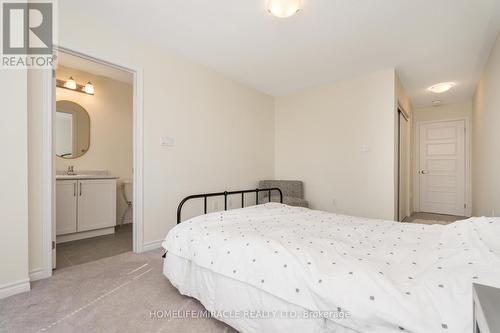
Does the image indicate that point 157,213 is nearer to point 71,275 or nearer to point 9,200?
point 71,275

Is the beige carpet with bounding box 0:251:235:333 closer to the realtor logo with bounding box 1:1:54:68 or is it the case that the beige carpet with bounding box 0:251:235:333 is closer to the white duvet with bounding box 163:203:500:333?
the white duvet with bounding box 163:203:500:333

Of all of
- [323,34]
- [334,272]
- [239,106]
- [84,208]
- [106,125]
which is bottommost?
[84,208]

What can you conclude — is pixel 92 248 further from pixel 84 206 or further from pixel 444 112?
pixel 444 112

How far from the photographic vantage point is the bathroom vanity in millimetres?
3137

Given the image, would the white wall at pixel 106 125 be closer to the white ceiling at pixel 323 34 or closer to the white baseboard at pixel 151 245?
the white baseboard at pixel 151 245

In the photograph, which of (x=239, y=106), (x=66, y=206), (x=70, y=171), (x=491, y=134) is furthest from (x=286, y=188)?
(x=70, y=171)

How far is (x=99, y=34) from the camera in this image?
8.00 feet

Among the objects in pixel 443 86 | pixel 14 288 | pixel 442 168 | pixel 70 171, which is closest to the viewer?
pixel 14 288

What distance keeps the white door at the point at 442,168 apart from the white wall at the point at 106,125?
254 inches

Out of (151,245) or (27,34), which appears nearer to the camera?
(27,34)

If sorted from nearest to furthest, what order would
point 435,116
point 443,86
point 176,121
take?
point 176,121, point 443,86, point 435,116

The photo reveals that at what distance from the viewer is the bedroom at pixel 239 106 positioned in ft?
6.12

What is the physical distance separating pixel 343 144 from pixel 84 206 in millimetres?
4044

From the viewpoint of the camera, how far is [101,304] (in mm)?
1681
